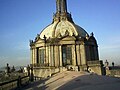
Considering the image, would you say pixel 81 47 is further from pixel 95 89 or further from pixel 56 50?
pixel 95 89

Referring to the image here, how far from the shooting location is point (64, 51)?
33.9 meters

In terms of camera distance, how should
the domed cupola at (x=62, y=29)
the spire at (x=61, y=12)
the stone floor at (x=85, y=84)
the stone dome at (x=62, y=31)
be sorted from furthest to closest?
the spire at (x=61, y=12) < the domed cupola at (x=62, y=29) < the stone dome at (x=62, y=31) < the stone floor at (x=85, y=84)

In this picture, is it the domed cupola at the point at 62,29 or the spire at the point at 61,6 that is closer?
the domed cupola at the point at 62,29

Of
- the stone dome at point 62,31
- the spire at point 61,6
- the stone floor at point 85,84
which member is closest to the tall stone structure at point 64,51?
the stone dome at point 62,31

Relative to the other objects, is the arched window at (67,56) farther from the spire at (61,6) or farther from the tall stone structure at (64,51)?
the spire at (61,6)

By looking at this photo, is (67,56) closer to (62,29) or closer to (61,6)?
(62,29)

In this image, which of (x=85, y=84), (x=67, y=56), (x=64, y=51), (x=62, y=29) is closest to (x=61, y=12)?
(x=62, y=29)

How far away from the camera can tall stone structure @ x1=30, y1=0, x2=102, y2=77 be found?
3299 centimetres

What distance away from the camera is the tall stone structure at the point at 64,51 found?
1299 inches

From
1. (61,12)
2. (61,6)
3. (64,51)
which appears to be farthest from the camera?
(61,6)

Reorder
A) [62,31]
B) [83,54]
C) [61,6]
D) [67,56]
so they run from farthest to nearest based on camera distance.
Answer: [61,6] → [62,31] → [67,56] → [83,54]

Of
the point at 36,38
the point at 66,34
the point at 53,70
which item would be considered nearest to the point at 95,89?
the point at 53,70

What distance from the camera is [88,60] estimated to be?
34250 millimetres

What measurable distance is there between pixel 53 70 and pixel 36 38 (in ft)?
29.2
